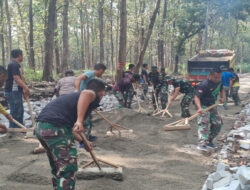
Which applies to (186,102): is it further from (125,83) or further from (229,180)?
(229,180)

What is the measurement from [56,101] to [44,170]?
1756 millimetres

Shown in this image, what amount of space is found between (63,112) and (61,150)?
37 centimetres

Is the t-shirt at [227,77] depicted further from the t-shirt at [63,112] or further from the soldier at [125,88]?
the t-shirt at [63,112]

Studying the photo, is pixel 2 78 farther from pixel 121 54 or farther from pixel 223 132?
pixel 121 54

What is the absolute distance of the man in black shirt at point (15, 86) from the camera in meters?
5.25

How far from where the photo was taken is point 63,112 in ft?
8.33

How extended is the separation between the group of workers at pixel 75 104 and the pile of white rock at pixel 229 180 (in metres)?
1.56

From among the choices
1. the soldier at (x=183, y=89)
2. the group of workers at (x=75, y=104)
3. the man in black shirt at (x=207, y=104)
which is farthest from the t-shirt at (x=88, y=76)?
the soldier at (x=183, y=89)

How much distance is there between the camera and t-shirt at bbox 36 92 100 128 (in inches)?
98.9

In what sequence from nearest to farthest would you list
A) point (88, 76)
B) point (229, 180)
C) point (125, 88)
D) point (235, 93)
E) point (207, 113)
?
point (229, 180) → point (88, 76) → point (207, 113) → point (125, 88) → point (235, 93)

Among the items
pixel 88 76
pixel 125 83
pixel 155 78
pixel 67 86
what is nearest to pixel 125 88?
pixel 125 83

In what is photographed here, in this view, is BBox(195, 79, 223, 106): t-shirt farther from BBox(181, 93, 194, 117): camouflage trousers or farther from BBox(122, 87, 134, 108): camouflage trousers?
BBox(122, 87, 134, 108): camouflage trousers

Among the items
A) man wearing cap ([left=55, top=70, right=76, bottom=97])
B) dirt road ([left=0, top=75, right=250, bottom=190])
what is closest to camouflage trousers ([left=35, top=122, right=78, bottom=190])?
dirt road ([left=0, top=75, right=250, bottom=190])

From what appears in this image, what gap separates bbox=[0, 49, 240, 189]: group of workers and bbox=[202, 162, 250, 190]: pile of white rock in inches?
61.6
